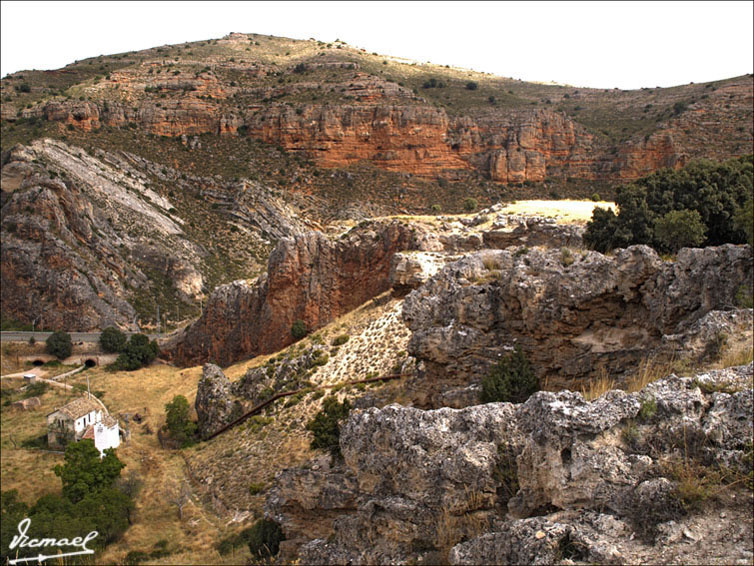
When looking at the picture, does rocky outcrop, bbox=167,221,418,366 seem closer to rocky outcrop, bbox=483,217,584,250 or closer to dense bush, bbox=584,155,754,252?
rocky outcrop, bbox=483,217,584,250

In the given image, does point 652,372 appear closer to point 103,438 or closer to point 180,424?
point 180,424

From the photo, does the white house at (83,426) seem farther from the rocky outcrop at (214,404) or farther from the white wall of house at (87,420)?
the rocky outcrop at (214,404)

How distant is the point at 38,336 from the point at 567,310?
4840 cm

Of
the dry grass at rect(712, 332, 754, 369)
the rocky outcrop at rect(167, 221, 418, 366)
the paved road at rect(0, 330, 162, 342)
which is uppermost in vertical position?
the dry grass at rect(712, 332, 754, 369)

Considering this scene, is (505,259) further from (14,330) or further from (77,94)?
(77,94)

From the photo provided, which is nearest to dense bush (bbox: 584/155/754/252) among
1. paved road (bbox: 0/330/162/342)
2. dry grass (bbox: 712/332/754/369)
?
dry grass (bbox: 712/332/754/369)

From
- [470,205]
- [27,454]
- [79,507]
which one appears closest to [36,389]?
[27,454]

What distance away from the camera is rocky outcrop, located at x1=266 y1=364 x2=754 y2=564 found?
4.57m

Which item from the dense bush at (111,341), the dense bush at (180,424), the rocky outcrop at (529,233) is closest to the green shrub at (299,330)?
the dense bush at (180,424)

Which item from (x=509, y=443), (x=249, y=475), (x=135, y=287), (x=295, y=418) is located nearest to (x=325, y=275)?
(x=295, y=418)

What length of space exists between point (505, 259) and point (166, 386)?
28194mm

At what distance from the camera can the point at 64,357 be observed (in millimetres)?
46750

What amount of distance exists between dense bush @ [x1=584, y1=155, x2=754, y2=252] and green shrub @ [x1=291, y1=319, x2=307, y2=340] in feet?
47.7

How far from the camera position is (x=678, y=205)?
21.7 metres
